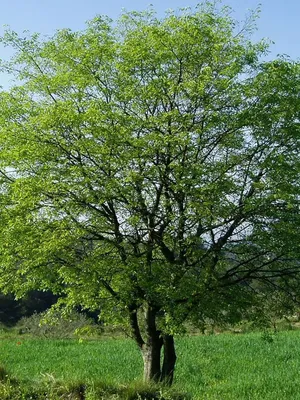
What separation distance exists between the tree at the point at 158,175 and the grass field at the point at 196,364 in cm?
163

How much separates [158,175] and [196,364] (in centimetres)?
995

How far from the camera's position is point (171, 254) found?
10.1 m

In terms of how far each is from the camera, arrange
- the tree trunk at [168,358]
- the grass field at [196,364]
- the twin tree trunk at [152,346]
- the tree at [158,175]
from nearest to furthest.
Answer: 1. the tree at [158,175]
2. the twin tree trunk at [152,346]
3. the tree trunk at [168,358]
4. the grass field at [196,364]

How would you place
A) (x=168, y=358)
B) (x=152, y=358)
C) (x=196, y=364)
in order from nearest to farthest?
(x=152, y=358), (x=168, y=358), (x=196, y=364)

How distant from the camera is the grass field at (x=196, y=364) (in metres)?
12.1

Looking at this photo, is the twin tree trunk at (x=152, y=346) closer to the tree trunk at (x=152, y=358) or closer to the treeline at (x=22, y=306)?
the tree trunk at (x=152, y=358)

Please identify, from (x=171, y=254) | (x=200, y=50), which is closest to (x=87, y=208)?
(x=171, y=254)

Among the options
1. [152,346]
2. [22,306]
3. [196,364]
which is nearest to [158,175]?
[152,346]

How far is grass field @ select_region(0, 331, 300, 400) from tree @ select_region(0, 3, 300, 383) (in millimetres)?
1630

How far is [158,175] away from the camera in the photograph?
9398 millimetres

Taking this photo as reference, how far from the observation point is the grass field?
39.8 feet

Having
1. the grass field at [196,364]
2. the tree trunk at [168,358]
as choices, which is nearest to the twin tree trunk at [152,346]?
the tree trunk at [168,358]

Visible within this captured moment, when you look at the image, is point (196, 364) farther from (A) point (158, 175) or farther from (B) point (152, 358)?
(A) point (158, 175)

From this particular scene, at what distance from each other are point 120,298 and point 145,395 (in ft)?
5.58
